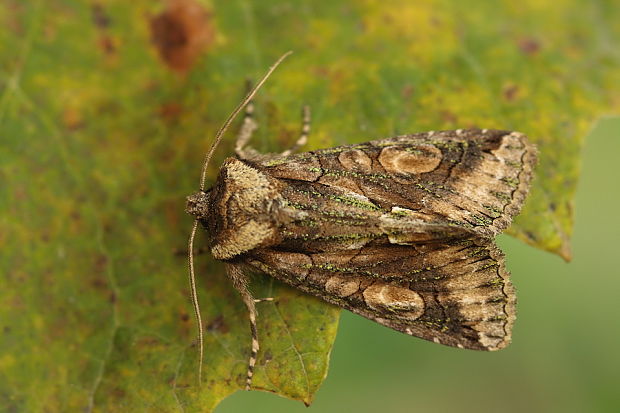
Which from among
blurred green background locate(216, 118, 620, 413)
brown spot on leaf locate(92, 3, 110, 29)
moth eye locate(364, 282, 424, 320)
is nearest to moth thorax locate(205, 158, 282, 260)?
moth eye locate(364, 282, 424, 320)

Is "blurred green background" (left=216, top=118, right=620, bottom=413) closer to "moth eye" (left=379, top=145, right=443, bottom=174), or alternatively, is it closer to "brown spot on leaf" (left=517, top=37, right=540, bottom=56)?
"moth eye" (left=379, top=145, right=443, bottom=174)

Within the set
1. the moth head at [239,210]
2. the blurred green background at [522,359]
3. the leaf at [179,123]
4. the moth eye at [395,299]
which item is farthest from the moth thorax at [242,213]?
the blurred green background at [522,359]

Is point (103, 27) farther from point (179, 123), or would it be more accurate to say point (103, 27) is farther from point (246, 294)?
point (246, 294)

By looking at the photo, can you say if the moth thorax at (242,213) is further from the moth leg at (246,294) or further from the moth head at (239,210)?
the moth leg at (246,294)

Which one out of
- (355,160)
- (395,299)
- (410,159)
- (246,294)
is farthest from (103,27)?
(395,299)

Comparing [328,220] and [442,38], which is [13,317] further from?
[442,38]

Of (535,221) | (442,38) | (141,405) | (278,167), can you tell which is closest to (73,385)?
(141,405)
